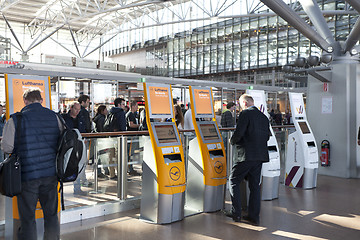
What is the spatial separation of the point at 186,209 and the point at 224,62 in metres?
27.8

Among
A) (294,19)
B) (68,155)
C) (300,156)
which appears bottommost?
(300,156)

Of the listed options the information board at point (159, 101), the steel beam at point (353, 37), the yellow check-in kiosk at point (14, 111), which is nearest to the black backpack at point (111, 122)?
the information board at point (159, 101)

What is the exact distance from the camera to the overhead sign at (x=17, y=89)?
348 centimetres

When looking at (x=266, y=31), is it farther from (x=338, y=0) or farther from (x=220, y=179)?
(x=220, y=179)

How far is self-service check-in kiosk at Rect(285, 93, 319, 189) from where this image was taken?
647 cm

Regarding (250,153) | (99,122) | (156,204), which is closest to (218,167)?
(250,153)

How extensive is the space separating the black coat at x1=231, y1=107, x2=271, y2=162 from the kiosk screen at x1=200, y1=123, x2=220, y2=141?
0.59m

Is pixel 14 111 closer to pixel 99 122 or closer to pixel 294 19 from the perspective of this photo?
pixel 99 122

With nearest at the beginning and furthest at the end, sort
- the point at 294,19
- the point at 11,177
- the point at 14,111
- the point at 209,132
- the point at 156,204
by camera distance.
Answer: the point at 11,177, the point at 14,111, the point at 156,204, the point at 209,132, the point at 294,19

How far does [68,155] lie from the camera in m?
3.20

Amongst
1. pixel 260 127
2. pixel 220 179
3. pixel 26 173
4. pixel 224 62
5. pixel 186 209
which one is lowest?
pixel 186 209

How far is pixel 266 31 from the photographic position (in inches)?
1116

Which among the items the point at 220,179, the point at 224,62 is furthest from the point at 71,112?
the point at 224,62

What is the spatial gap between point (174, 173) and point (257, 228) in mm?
1201
